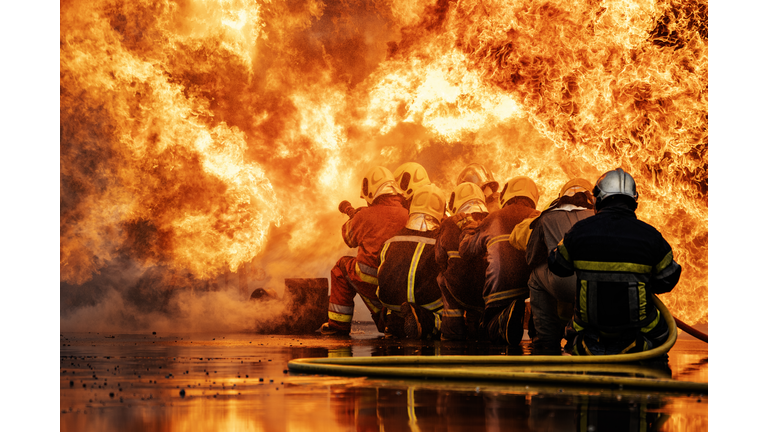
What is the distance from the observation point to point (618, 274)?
489 cm

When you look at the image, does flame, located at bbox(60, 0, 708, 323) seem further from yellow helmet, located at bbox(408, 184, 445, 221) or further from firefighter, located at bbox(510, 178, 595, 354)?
firefighter, located at bbox(510, 178, 595, 354)

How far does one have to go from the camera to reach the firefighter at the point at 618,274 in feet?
16.0

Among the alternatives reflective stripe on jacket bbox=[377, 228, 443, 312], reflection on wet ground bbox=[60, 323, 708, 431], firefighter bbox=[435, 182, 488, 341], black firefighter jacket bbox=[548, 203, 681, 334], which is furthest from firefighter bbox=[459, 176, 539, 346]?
black firefighter jacket bbox=[548, 203, 681, 334]

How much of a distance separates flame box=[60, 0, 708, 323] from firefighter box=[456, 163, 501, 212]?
122cm

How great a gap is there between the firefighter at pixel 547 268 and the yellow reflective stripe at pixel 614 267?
1373 mm

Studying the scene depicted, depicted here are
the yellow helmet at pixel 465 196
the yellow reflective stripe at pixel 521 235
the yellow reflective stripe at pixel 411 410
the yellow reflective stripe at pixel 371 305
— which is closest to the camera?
the yellow reflective stripe at pixel 411 410

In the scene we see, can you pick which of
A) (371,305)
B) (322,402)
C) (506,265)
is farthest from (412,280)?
(322,402)

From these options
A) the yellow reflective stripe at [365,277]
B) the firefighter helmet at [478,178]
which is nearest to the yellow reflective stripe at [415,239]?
the yellow reflective stripe at [365,277]

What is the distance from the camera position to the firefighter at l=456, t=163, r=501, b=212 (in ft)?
29.5

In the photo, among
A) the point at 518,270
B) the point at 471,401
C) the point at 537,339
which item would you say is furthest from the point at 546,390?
the point at 518,270

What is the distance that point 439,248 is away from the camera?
25.8ft

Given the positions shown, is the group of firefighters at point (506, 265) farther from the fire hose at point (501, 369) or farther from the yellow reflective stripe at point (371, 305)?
the fire hose at point (501, 369)

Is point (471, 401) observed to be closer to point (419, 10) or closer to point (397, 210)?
point (397, 210)

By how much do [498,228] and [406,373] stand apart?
3.43 metres
